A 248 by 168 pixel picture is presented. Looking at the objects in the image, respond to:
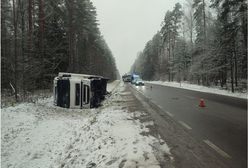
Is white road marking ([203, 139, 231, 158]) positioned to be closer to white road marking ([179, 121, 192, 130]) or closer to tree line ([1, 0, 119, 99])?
white road marking ([179, 121, 192, 130])

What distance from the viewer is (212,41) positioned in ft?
126

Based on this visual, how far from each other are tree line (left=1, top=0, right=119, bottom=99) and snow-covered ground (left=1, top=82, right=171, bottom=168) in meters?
6.34

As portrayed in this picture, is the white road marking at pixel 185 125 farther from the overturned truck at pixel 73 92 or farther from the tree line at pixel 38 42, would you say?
the tree line at pixel 38 42

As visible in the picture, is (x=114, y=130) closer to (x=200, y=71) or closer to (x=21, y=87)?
(x=21, y=87)

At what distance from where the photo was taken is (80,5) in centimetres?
3600

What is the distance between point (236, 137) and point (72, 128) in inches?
243

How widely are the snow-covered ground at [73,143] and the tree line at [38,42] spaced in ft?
20.8

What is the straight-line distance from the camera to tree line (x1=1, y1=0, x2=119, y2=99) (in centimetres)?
1750

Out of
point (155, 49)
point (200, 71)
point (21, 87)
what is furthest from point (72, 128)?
point (155, 49)

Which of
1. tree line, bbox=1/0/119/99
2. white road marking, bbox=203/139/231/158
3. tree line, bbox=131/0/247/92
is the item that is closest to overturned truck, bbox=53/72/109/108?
tree line, bbox=1/0/119/99

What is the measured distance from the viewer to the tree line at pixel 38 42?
17500mm

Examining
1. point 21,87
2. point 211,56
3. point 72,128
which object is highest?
point 211,56

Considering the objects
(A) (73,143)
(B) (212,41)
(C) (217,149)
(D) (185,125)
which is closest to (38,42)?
(A) (73,143)

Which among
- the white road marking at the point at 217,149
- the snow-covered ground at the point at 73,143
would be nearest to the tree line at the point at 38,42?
the snow-covered ground at the point at 73,143
